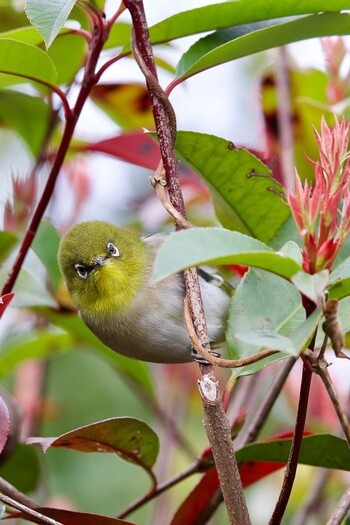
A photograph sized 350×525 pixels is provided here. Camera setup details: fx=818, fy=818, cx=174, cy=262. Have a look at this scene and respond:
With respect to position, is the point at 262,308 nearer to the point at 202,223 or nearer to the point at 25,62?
the point at 25,62

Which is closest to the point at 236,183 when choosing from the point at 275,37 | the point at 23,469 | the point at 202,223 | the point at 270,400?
the point at 275,37

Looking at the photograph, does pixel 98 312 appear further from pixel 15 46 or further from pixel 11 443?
pixel 15 46

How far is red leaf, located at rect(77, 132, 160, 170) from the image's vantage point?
1630mm

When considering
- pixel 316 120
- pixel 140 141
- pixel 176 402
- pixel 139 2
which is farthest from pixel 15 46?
pixel 176 402

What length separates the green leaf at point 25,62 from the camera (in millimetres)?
1182

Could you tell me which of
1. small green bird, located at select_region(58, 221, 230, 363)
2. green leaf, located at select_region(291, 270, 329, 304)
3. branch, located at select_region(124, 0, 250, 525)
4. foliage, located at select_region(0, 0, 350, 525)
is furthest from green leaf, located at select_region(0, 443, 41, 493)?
green leaf, located at select_region(291, 270, 329, 304)

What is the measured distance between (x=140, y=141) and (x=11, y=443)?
634mm

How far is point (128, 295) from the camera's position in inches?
70.9

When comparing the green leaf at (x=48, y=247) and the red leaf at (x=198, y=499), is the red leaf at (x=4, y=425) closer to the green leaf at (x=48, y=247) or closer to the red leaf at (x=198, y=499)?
the red leaf at (x=198, y=499)

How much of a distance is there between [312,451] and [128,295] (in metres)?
0.67

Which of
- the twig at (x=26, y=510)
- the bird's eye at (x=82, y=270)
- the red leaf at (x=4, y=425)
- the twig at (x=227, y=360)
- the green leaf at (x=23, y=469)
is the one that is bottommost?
the twig at (x=26, y=510)

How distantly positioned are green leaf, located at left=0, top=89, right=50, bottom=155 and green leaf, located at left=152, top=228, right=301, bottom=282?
3.03ft

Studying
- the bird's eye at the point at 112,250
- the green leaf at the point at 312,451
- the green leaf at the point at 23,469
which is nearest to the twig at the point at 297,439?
the green leaf at the point at 312,451

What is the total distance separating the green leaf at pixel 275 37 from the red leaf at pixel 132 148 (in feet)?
1.28
